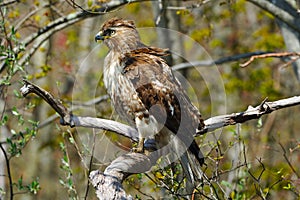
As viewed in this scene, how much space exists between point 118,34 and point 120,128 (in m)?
1.20

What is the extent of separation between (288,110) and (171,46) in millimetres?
4341

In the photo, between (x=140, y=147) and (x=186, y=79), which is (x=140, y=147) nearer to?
(x=140, y=147)

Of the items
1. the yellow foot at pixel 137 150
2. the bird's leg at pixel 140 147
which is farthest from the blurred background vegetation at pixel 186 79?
the yellow foot at pixel 137 150

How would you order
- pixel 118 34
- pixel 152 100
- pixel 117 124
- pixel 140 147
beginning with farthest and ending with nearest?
pixel 118 34 < pixel 152 100 < pixel 140 147 < pixel 117 124

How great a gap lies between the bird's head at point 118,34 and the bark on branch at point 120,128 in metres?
0.94

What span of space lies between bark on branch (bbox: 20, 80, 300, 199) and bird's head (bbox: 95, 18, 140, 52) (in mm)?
941

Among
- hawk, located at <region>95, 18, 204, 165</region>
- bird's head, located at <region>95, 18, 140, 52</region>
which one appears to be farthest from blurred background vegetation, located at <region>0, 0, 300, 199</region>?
hawk, located at <region>95, 18, 204, 165</region>

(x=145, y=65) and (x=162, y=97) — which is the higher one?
(x=145, y=65)

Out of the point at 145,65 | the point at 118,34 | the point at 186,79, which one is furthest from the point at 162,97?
the point at 186,79

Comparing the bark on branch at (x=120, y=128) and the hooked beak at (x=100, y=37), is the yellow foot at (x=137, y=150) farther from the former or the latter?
the hooked beak at (x=100, y=37)

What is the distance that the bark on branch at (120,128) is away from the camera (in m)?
3.71

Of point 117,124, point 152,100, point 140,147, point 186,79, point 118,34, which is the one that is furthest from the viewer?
point 186,79

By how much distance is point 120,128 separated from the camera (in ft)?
15.8

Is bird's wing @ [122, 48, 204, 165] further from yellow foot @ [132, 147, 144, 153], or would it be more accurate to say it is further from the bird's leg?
yellow foot @ [132, 147, 144, 153]
